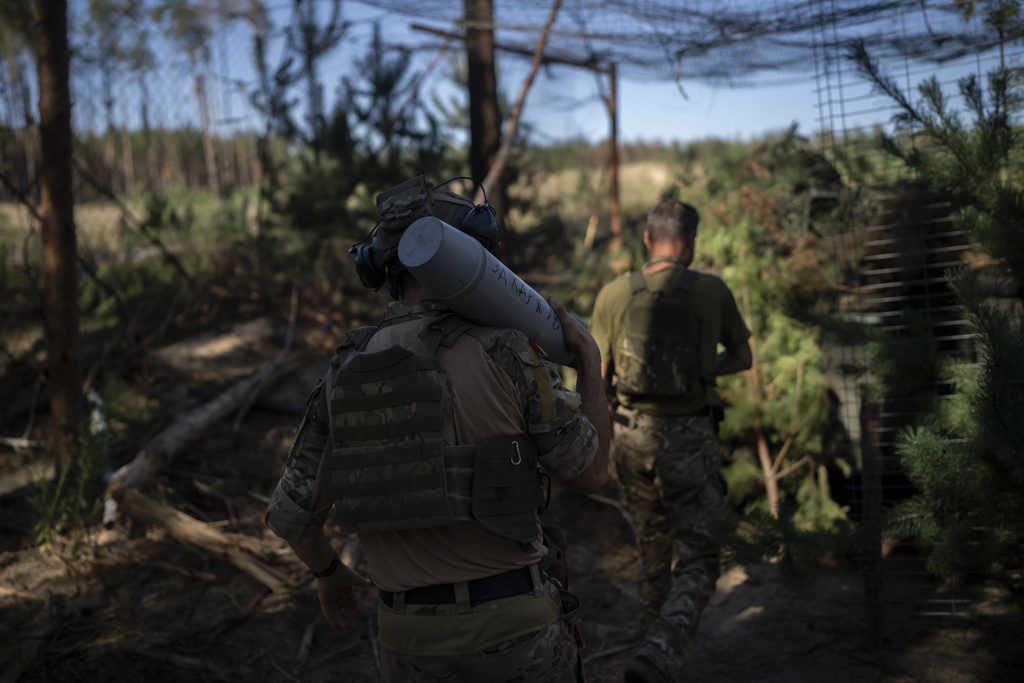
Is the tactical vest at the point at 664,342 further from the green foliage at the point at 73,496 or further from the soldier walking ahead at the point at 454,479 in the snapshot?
the green foliage at the point at 73,496

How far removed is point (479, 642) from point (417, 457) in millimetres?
455

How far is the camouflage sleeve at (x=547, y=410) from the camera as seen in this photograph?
2117mm

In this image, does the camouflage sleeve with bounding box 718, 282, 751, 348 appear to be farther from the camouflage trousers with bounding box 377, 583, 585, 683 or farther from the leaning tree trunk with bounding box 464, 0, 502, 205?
the leaning tree trunk with bounding box 464, 0, 502, 205

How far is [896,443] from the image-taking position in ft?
11.2

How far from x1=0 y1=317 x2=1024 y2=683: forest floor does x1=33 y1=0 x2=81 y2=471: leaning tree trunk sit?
544 millimetres

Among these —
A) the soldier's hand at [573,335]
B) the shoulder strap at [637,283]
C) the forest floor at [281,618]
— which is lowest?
the forest floor at [281,618]

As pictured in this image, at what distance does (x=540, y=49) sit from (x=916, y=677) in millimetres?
5133

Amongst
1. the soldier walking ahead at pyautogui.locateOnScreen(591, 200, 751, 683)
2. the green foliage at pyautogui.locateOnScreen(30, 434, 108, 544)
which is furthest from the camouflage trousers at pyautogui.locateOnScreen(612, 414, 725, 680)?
the green foliage at pyautogui.locateOnScreen(30, 434, 108, 544)

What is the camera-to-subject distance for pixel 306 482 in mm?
2275

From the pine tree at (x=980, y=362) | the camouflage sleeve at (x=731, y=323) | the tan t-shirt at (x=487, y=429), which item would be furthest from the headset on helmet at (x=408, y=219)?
the camouflage sleeve at (x=731, y=323)

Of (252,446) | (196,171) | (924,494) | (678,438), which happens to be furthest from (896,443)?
(196,171)

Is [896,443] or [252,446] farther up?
[896,443]

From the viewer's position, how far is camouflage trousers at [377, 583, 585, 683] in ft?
6.68

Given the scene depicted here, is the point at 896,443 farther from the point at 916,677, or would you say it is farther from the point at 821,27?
the point at 821,27
